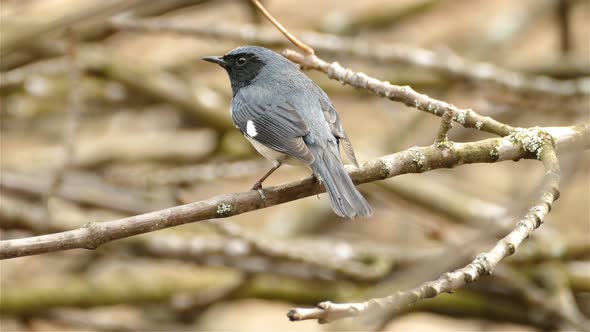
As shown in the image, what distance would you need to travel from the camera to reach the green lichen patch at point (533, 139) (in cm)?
297

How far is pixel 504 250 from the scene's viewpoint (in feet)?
7.89

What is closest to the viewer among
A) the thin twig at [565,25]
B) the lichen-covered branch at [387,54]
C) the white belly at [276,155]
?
the white belly at [276,155]

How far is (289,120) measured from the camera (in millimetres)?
3807

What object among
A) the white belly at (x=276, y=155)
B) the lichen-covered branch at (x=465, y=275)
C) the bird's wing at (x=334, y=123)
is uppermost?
the bird's wing at (x=334, y=123)

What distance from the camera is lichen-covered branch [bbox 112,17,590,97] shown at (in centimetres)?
552

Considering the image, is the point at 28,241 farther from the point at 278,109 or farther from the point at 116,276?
the point at 116,276

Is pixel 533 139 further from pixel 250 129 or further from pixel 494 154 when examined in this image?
pixel 250 129

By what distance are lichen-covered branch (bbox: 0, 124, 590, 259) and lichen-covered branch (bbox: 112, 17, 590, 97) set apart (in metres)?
2.59

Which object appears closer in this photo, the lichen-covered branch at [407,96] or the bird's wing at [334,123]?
the lichen-covered branch at [407,96]

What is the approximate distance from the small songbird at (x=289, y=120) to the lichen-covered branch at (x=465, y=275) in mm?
733

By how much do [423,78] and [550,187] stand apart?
390cm

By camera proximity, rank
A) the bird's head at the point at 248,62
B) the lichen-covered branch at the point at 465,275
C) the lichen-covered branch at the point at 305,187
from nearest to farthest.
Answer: the lichen-covered branch at the point at 465,275 → the lichen-covered branch at the point at 305,187 → the bird's head at the point at 248,62

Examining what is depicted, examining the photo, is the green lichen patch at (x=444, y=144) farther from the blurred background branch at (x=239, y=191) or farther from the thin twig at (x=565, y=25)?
the thin twig at (x=565, y=25)

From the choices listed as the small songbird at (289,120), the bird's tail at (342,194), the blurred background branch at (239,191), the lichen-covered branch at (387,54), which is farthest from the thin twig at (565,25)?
the bird's tail at (342,194)
